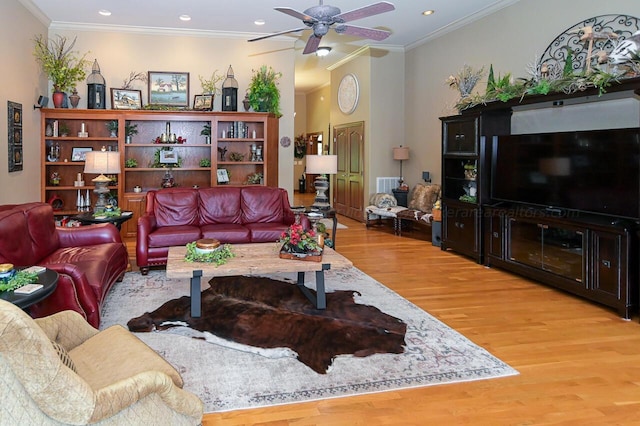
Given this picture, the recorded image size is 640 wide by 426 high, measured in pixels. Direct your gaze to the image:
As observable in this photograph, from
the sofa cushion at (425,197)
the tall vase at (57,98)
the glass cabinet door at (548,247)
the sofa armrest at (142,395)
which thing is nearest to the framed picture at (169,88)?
the tall vase at (57,98)

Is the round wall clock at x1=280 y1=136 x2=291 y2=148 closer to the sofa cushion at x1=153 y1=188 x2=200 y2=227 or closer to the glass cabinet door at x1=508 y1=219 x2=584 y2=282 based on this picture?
the sofa cushion at x1=153 y1=188 x2=200 y2=227

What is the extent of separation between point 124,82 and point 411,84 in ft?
16.8

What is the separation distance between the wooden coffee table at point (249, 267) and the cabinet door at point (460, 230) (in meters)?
2.59

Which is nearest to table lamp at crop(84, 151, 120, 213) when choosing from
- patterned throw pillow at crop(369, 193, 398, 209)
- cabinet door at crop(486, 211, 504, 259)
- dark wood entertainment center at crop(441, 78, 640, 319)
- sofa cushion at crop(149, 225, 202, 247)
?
sofa cushion at crop(149, 225, 202, 247)

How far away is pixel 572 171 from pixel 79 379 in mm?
4652

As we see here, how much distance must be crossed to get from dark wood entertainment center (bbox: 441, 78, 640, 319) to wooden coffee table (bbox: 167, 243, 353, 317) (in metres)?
2.25

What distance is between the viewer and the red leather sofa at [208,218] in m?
5.36

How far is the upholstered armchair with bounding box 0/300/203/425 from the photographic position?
148cm

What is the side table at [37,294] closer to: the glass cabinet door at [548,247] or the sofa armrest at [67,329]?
the sofa armrest at [67,329]

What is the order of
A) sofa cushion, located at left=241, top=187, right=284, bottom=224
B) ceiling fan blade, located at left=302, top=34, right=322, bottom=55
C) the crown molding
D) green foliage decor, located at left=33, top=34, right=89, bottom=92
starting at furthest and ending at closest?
green foliage decor, located at left=33, top=34, right=89, bottom=92 < the crown molding < sofa cushion, located at left=241, top=187, right=284, bottom=224 < ceiling fan blade, located at left=302, top=34, right=322, bottom=55

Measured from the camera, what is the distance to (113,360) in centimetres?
208

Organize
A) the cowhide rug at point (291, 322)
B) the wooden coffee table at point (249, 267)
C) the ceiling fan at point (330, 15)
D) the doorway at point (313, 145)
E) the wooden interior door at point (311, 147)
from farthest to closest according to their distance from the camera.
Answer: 1. the wooden interior door at point (311, 147)
2. the doorway at point (313, 145)
3. the ceiling fan at point (330, 15)
4. the wooden coffee table at point (249, 267)
5. the cowhide rug at point (291, 322)

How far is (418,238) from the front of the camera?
8.00 m

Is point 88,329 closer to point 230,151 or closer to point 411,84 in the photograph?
point 230,151
